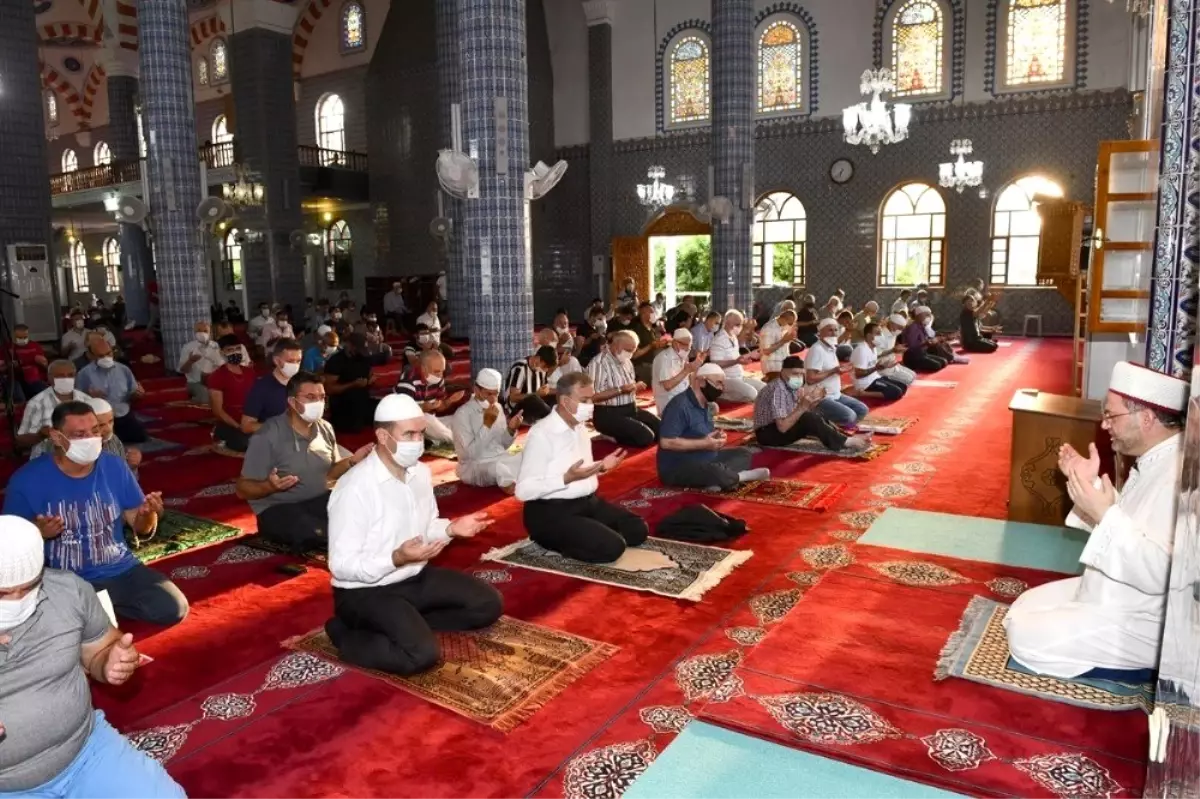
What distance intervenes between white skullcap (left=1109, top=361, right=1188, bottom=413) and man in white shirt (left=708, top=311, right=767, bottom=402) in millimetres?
5387

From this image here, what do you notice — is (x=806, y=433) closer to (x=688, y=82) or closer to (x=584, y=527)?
(x=584, y=527)

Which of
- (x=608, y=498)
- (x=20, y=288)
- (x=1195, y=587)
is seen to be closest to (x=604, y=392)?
(x=608, y=498)

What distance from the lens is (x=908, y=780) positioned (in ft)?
7.50

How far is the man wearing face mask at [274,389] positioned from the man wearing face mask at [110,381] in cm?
170

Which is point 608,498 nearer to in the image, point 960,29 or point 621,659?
point 621,659

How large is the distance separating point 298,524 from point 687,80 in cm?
1361

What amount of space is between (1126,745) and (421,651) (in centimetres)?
203

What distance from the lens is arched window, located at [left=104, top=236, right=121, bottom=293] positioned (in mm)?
24781

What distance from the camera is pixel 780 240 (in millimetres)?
15570

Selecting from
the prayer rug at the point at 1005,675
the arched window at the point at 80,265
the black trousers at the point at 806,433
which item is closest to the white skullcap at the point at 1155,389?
the prayer rug at the point at 1005,675

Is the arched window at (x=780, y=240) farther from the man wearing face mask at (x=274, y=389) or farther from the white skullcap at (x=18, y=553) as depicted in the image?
the white skullcap at (x=18, y=553)

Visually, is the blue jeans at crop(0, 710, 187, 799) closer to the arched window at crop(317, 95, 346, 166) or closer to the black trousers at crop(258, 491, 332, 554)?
the black trousers at crop(258, 491, 332, 554)

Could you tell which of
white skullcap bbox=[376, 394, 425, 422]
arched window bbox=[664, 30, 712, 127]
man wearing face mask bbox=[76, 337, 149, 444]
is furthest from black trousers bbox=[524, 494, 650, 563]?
arched window bbox=[664, 30, 712, 127]

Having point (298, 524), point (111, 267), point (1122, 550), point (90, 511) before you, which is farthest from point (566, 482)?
point (111, 267)
